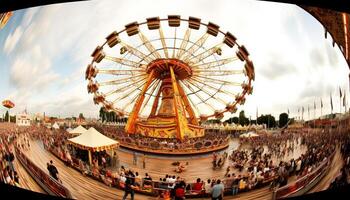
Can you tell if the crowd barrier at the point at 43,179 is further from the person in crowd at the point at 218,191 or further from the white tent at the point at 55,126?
the person in crowd at the point at 218,191

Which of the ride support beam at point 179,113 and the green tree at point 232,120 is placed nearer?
the ride support beam at point 179,113

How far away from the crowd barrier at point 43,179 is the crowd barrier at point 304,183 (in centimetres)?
434

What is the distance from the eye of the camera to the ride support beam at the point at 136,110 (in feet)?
20.6

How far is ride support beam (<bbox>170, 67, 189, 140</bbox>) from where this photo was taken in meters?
6.15

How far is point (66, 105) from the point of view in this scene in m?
6.22

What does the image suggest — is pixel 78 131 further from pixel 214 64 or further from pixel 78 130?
pixel 214 64

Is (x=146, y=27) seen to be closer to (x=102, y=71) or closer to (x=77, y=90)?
(x=102, y=71)

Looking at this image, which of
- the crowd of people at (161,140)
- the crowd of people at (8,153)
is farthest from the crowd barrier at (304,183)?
the crowd of people at (8,153)

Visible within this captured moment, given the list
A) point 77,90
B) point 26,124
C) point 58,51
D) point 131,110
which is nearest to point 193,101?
point 131,110

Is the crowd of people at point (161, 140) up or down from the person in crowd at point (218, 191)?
up

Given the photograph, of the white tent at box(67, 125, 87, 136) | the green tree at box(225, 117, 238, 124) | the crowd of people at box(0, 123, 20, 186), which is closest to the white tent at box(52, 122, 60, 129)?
the white tent at box(67, 125, 87, 136)

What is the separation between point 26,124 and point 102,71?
82.0 inches

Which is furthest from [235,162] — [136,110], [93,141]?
[93,141]

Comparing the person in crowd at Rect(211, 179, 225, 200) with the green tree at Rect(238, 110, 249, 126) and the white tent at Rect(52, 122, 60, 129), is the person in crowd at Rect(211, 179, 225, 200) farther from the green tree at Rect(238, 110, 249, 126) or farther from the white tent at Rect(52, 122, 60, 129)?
the white tent at Rect(52, 122, 60, 129)
